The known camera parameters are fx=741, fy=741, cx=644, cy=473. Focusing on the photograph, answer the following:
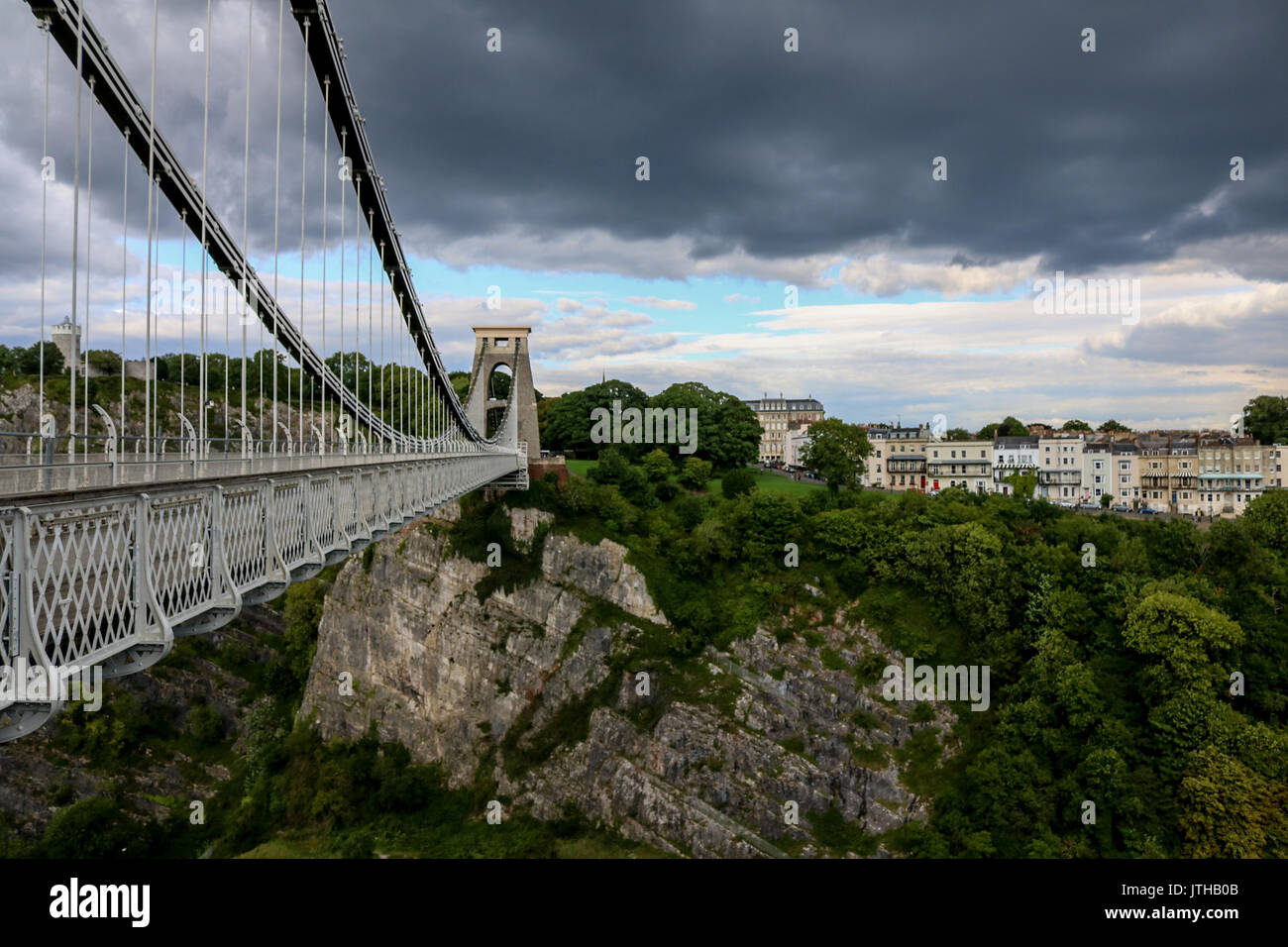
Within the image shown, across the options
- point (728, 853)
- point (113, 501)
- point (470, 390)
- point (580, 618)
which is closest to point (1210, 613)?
point (728, 853)

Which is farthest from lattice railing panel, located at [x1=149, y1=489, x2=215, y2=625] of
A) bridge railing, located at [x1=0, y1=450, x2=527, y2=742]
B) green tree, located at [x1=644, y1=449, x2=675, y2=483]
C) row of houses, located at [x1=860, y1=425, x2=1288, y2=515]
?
row of houses, located at [x1=860, y1=425, x2=1288, y2=515]

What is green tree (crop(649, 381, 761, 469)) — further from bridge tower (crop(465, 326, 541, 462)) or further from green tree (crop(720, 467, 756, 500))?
bridge tower (crop(465, 326, 541, 462))

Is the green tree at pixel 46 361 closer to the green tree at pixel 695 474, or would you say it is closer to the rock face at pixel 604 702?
the rock face at pixel 604 702

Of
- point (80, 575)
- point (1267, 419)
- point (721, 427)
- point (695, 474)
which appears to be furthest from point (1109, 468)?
point (80, 575)

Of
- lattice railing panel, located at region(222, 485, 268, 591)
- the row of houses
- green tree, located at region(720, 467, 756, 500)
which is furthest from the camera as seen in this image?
the row of houses

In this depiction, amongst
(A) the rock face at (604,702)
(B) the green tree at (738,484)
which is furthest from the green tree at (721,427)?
(A) the rock face at (604,702)

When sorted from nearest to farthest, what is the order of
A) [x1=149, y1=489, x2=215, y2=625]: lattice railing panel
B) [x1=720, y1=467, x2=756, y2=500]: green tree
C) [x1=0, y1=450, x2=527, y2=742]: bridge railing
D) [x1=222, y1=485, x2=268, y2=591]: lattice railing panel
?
[x1=0, y1=450, x2=527, y2=742]: bridge railing < [x1=149, y1=489, x2=215, y2=625]: lattice railing panel < [x1=222, y1=485, x2=268, y2=591]: lattice railing panel < [x1=720, y1=467, x2=756, y2=500]: green tree
